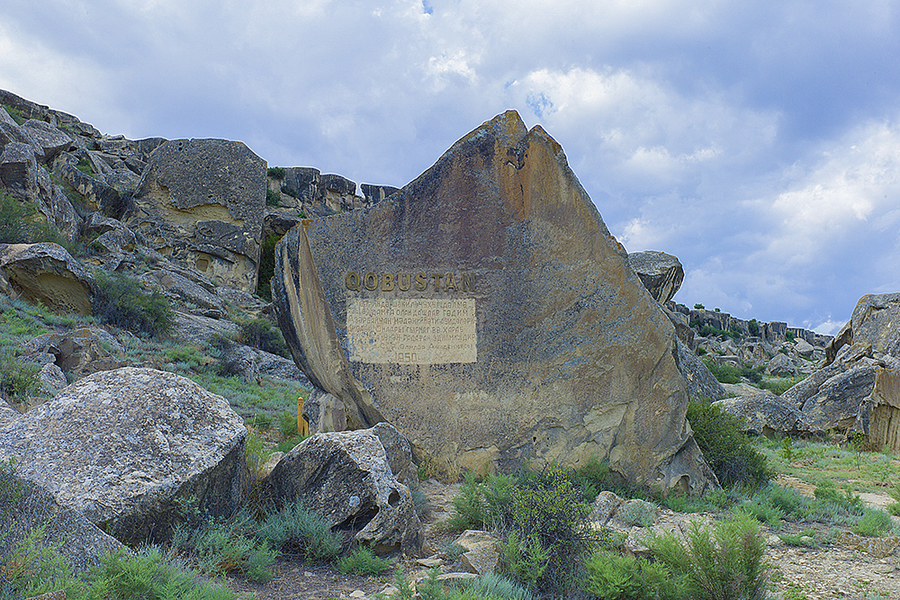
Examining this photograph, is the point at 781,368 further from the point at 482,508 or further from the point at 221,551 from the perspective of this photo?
the point at 221,551

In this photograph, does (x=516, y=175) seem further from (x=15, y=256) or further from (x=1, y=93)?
(x=1, y=93)

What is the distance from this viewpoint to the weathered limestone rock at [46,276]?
11.1 meters

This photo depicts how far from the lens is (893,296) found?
15805 mm

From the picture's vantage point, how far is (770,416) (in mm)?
12086

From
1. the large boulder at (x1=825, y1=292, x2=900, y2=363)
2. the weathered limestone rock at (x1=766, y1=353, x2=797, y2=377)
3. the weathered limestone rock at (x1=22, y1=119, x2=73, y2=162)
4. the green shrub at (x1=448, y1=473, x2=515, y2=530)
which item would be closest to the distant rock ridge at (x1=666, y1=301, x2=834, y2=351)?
the weathered limestone rock at (x1=766, y1=353, x2=797, y2=377)

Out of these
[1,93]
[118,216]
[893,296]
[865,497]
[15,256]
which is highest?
[1,93]

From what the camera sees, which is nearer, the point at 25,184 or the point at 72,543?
the point at 72,543

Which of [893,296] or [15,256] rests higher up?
[893,296]

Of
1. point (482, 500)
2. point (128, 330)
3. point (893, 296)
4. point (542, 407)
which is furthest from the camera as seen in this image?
point (893, 296)

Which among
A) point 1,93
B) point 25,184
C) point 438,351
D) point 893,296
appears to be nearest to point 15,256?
point 25,184

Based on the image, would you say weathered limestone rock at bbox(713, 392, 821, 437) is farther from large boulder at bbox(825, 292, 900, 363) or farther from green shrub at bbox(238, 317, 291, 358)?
green shrub at bbox(238, 317, 291, 358)

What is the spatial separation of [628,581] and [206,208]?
21504 millimetres

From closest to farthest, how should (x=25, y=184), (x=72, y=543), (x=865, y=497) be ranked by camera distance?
1. (x=72, y=543)
2. (x=865, y=497)
3. (x=25, y=184)

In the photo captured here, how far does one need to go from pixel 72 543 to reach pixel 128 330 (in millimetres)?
10248
